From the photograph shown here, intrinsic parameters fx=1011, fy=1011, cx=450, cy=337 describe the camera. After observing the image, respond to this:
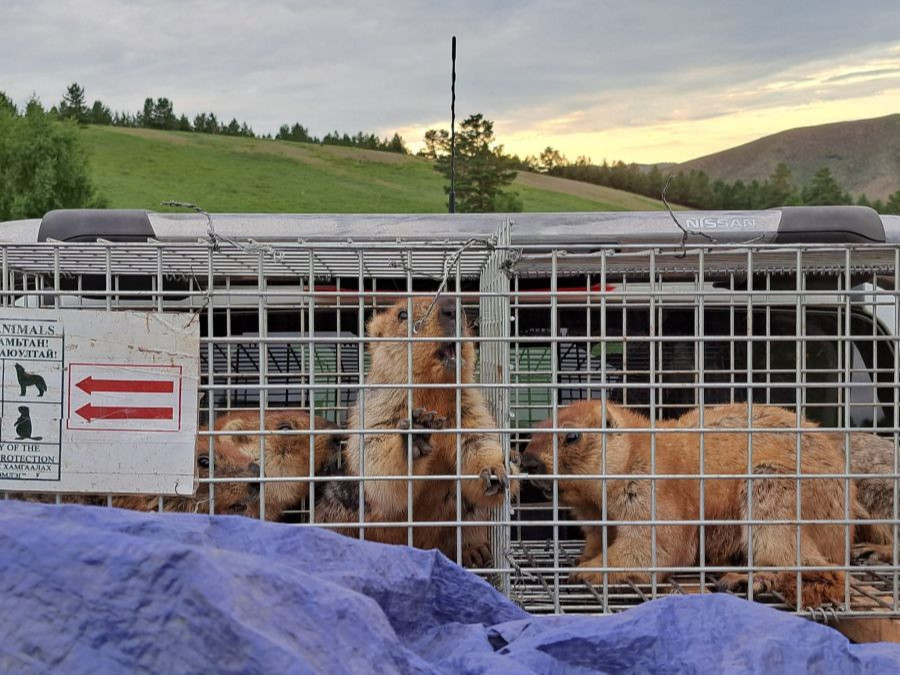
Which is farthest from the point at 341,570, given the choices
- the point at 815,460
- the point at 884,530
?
the point at 884,530

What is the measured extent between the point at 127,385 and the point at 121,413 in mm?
86

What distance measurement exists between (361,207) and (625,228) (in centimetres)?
6137

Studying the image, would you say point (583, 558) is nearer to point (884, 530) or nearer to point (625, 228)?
point (884, 530)

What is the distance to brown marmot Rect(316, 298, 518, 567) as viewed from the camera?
156 inches

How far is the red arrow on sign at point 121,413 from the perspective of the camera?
299cm

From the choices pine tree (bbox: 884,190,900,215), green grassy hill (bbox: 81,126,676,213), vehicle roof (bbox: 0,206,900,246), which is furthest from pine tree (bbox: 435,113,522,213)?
vehicle roof (bbox: 0,206,900,246)

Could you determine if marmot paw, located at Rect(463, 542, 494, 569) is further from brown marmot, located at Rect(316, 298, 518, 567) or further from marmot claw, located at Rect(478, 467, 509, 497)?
marmot claw, located at Rect(478, 467, 509, 497)

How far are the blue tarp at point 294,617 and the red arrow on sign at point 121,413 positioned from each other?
1.04 meters

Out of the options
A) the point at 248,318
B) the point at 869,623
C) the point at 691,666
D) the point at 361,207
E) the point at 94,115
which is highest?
the point at 94,115

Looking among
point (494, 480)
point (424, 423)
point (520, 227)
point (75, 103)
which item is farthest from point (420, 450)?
point (75, 103)

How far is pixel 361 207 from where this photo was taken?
221 feet

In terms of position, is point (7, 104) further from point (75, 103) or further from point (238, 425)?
point (238, 425)

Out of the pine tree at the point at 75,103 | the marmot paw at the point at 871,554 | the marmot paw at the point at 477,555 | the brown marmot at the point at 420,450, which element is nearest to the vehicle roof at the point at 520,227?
the brown marmot at the point at 420,450

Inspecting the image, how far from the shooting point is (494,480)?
11.1 feet
